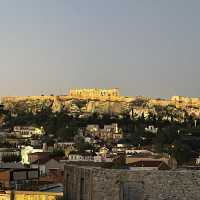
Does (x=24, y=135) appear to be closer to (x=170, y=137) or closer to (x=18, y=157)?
(x=170, y=137)

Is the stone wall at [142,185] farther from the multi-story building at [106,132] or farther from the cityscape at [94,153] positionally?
the multi-story building at [106,132]

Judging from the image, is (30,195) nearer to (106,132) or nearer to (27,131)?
(27,131)

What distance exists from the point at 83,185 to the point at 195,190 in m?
2.83

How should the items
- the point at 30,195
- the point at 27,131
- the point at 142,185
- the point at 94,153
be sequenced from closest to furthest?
the point at 142,185, the point at 30,195, the point at 94,153, the point at 27,131

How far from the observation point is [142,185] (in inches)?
645

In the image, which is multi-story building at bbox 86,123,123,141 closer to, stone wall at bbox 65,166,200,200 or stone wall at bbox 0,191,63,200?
stone wall at bbox 0,191,63,200

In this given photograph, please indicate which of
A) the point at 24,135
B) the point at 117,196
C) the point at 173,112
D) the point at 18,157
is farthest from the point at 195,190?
the point at 173,112

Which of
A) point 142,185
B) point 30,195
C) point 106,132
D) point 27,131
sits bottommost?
point 106,132

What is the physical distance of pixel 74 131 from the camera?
4633 inches

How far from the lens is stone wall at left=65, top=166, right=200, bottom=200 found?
1625 cm

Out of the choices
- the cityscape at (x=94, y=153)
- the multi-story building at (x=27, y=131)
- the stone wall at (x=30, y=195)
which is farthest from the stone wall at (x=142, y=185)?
the multi-story building at (x=27, y=131)

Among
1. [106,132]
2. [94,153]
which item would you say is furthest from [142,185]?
[106,132]

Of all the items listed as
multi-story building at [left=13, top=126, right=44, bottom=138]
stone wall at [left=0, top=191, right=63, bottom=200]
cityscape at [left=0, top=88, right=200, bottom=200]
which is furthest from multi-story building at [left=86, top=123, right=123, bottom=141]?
stone wall at [left=0, top=191, right=63, bottom=200]

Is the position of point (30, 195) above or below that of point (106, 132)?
above
